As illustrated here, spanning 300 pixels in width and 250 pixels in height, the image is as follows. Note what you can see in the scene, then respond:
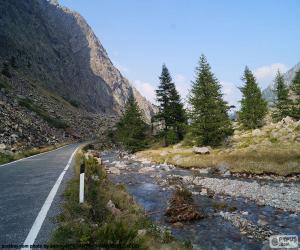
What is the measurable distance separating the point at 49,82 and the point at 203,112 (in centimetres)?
8821

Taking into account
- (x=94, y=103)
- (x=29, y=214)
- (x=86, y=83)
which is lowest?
(x=29, y=214)

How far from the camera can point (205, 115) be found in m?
41.8

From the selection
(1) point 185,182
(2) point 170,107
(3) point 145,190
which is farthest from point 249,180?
(2) point 170,107

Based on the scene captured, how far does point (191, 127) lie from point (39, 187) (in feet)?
103

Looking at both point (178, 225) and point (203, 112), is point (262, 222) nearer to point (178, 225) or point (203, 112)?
point (178, 225)

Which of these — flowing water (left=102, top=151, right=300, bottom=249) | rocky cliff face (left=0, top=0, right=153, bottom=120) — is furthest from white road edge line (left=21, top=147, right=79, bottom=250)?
rocky cliff face (left=0, top=0, right=153, bottom=120)

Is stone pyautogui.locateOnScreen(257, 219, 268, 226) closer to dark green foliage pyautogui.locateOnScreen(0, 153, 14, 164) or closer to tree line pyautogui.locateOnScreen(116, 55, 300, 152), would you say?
dark green foliage pyautogui.locateOnScreen(0, 153, 14, 164)

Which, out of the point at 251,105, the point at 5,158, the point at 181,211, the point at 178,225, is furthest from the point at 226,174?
the point at 251,105

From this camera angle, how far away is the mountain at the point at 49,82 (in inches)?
1969

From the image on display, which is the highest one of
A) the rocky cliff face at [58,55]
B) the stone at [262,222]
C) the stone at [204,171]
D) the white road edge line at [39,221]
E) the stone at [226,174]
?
the rocky cliff face at [58,55]

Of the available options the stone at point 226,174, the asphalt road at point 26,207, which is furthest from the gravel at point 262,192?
the asphalt road at point 26,207

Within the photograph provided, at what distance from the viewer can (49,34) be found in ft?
502

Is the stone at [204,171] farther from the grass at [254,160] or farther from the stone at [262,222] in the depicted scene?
the stone at [262,222]

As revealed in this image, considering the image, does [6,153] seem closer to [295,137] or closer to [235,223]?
[235,223]
